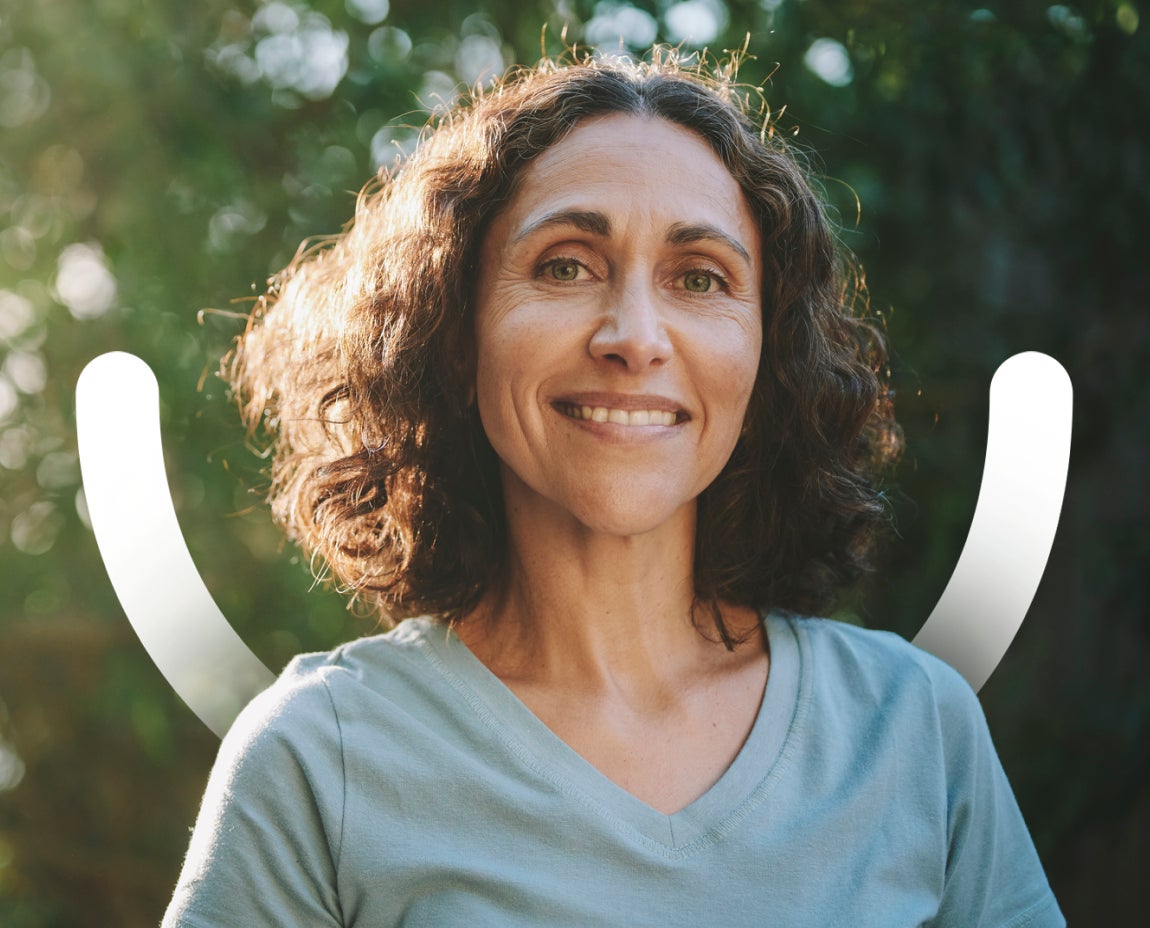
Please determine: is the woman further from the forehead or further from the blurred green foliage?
the blurred green foliage

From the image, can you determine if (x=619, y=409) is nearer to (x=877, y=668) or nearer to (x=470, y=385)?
(x=470, y=385)

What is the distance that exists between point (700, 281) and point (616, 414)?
0.22 meters

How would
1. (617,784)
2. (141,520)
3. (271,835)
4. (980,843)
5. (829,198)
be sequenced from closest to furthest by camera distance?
(271,835)
(617,784)
(980,843)
(141,520)
(829,198)

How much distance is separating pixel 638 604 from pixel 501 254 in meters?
0.52

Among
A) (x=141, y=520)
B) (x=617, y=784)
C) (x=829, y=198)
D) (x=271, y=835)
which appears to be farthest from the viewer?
(x=829, y=198)

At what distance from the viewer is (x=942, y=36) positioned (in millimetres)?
2451

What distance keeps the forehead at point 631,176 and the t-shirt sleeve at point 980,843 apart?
772 millimetres

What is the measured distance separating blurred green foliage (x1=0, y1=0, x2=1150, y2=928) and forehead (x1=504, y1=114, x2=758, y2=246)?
856 mm

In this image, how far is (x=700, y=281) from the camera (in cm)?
159

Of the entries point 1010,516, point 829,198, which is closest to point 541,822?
point 1010,516

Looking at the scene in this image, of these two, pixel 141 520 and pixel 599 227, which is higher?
pixel 599 227

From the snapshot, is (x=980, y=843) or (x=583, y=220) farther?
(x=980, y=843)

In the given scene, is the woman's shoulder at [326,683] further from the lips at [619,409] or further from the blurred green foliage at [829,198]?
the blurred green foliage at [829,198]

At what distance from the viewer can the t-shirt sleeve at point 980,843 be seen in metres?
1.66
